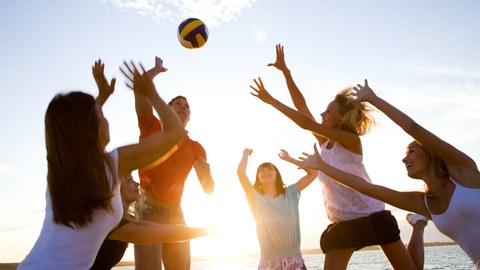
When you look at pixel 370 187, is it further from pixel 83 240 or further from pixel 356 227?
pixel 83 240

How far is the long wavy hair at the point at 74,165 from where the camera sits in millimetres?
2854

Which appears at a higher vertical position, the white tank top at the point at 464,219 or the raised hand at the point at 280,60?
the raised hand at the point at 280,60

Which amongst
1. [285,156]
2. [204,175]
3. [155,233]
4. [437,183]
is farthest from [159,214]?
[437,183]

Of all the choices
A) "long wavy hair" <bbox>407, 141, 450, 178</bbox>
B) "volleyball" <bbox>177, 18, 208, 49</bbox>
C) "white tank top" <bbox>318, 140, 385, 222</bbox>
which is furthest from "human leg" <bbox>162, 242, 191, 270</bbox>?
"volleyball" <bbox>177, 18, 208, 49</bbox>

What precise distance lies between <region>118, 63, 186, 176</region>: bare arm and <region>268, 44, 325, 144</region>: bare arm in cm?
402

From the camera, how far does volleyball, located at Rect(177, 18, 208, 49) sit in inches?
335

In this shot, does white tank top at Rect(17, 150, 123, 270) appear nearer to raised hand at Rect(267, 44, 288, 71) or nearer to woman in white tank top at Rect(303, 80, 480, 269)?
woman in white tank top at Rect(303, 80, 480, 269)

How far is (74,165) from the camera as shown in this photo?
2.85m

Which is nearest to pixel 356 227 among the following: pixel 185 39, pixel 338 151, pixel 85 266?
pixel 338 151

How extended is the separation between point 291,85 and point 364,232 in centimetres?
272

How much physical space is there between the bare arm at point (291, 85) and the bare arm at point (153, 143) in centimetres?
402

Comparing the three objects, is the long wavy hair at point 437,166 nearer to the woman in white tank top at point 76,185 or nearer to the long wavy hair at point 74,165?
the woman in white tank top at point 76,185

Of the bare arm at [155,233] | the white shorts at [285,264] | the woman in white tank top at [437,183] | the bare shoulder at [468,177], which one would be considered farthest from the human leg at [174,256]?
the bare shoulder at [468,177]

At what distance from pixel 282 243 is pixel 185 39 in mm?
4210
